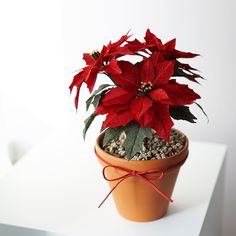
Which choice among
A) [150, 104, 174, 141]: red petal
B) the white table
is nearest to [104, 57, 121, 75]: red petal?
[150, 104, 174, 141]: red petal

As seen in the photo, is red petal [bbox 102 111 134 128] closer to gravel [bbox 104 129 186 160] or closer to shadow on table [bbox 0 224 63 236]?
gravel [bbox 104 129 186 160]

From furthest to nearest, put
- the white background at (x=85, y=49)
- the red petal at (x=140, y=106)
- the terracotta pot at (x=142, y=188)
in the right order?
1. the white background at (x=85, y=49)
2. the terracotta pot at (x=142, y=188)
3. the red petal at (x=140, y=106)

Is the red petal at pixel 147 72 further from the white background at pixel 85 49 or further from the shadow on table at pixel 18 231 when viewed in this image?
the white background at pixel 85 49

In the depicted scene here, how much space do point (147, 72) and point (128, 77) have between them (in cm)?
4

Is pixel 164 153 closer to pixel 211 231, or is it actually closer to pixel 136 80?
pixel 136 80

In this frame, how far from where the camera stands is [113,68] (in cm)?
91

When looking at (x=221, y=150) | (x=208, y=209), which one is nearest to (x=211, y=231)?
(x=208, y=209)

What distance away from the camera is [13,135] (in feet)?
6.24

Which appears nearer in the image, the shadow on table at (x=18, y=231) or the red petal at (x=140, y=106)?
the red petal at (x=140, y=106)

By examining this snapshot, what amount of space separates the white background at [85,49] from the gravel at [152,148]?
0.53 meters

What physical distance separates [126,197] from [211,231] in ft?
1.04

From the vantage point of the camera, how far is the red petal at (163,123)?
899 mm

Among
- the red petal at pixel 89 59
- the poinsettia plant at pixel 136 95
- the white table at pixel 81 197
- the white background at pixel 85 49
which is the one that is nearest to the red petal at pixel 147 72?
the poinsettia plant at pixel 136 95

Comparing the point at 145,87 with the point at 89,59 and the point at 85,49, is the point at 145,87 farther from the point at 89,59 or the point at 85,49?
the point at 85,49
